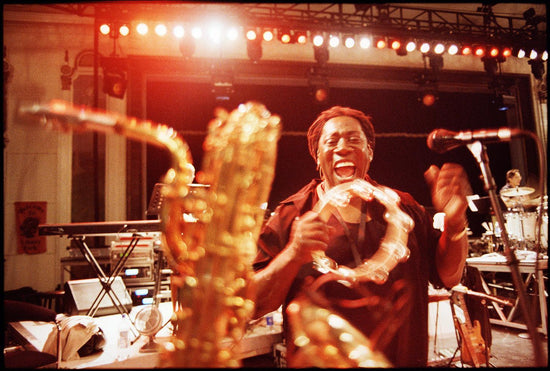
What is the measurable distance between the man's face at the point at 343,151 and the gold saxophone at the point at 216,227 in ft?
2.53

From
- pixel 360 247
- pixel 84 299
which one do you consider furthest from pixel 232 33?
pixel 360 247

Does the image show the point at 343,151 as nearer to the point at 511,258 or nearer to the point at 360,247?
the point at 360,247

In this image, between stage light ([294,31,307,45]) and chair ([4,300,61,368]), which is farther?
stage light ([294,31,307,45])

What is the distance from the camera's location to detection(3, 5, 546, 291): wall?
8555 millimetres

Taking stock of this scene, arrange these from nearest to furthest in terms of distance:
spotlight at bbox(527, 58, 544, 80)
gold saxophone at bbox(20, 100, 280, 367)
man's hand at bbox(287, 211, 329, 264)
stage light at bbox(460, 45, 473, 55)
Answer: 1. gold saxophone at bbox(20, 100, 280, 367)
2. man's hand at bbox(287, 211, 329, 264)
3. stage light at bbox(460, 45, 473, 55)
4. spotlight at bbox(527, 58, 544, 80)

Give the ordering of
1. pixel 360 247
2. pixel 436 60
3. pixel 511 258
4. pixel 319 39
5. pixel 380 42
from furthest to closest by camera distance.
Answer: pixel 436 60
pixel 380 42
pixel 319 39
pixel 360 247
pixel 511 258

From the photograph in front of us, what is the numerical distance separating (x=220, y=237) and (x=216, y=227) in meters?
0.04

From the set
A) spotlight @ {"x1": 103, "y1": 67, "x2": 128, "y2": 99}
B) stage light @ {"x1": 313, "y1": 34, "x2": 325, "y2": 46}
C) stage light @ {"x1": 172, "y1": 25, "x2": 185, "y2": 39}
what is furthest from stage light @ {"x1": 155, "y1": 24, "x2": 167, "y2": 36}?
stage light @ {"x1": 313, "y1": 34, "x2": 325, "y2": 46}

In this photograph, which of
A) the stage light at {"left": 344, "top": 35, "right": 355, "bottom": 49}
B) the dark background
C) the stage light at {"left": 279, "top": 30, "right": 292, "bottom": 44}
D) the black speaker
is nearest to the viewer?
the black speaker

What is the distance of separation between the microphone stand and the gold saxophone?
1.04 metres

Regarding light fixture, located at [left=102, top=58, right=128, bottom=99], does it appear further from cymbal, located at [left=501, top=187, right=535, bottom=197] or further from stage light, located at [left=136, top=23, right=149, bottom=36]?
cymbal, located at [left=501, top=187, right=535, bottom=197]

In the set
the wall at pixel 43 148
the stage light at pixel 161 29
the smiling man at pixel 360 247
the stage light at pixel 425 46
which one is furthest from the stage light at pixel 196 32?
the smiling man at pixel 360 247

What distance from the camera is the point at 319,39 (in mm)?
8109

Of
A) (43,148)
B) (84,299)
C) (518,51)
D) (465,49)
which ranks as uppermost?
(465,49)
